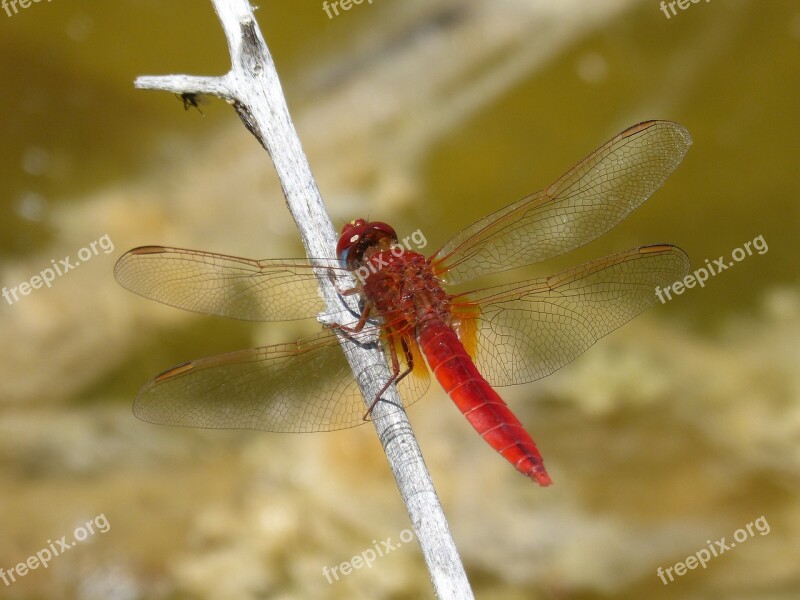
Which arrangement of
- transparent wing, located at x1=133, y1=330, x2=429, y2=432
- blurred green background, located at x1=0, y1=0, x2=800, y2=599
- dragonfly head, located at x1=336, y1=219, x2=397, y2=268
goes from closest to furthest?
transparent wing, located at x1=133, y1=330, x2=429, y2=432
dragonfly head, located at x1=336, y1=219, x2=397, y2=268
blurred green background, located at x1=0, y1=0, x2=800, y2=599

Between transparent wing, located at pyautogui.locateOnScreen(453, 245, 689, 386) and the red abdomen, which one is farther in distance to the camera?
transparent wing, located at pyautogui.locateOnScreen(453, 245, 689, 386)

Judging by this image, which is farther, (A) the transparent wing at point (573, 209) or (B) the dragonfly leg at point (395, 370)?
(A) the transparent wing at point (573, 209)

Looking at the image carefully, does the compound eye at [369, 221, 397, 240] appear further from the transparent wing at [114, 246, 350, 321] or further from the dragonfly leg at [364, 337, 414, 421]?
the dragonfly leg at [364, 337, 414, 421]

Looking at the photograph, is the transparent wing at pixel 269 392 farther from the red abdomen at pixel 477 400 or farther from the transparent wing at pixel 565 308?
the transparent wing at pixel 565 308

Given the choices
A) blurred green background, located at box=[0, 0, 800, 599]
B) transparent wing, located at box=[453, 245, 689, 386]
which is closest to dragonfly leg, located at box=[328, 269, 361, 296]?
transparent wing, located at box=[453, 245, 689, 386]

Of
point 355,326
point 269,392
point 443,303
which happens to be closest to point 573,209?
point 443,303

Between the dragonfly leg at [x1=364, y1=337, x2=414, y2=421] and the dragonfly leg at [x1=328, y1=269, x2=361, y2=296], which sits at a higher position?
the dragonfly leg at [x1=328, y1=269, x2=361, y2=296]

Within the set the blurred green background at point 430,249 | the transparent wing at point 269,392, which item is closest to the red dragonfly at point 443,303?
the transparent wing at point 269,392
